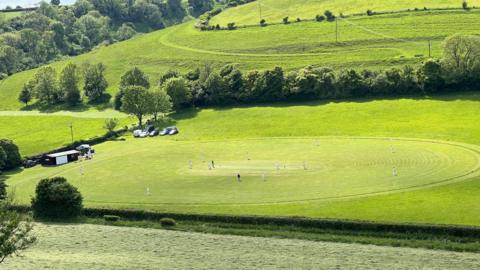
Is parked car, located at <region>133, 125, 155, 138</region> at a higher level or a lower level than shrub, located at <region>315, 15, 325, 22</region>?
lower

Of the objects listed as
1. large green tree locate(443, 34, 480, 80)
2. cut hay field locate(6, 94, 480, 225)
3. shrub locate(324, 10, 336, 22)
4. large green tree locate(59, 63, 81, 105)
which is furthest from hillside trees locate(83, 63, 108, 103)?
large green tree locate(443, 34, 480, 80)

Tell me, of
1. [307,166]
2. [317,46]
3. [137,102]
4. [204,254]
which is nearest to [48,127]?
[137,102]

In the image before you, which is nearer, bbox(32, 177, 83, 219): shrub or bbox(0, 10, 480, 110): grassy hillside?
bbox(32, 177, 83, 219): shrub

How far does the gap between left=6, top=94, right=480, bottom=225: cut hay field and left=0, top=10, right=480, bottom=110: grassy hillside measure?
2792cm

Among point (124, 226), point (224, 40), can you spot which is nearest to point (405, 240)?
point (124, 226)

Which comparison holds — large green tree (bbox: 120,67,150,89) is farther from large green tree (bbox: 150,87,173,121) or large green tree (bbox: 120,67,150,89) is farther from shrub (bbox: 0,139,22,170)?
shrub (bbox: 0,139,22,170)

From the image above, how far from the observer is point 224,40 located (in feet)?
638

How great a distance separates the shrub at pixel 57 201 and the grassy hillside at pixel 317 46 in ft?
293

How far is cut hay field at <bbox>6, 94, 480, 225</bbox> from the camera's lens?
75.4 meters

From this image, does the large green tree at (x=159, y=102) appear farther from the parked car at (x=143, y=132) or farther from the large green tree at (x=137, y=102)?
the parked car at (x=143, y=132)

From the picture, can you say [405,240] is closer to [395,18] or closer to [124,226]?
[124,226]

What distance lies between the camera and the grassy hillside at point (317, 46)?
160m

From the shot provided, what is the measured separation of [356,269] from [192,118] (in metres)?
88.8

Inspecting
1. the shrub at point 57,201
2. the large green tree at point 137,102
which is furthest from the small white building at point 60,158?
A: the shrub at point 57,201
